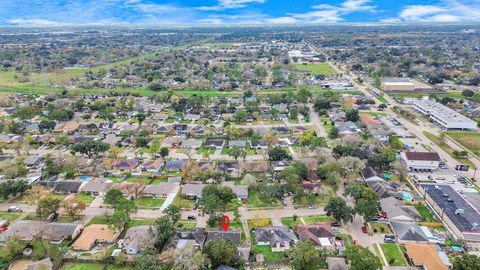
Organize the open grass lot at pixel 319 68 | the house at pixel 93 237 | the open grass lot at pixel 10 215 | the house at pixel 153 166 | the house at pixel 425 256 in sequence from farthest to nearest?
1. the open grass lot at pixel 319 68
2. the house at pixel 153 166
3. the open grass lot at pixel 10 215
4. the house at pixel 93 237
5. the house at pixel 425 256

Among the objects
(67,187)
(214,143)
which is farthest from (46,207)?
(214,143)

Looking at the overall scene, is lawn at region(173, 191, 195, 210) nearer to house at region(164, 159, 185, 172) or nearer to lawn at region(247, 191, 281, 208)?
lawn at region(247, 191, 281, 208)

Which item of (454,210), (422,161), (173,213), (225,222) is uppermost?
(173,213)

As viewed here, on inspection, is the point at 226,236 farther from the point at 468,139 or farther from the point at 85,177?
the point at 468,139

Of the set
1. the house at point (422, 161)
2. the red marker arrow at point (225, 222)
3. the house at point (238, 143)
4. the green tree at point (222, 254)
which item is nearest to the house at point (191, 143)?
the house at point (238, 143)

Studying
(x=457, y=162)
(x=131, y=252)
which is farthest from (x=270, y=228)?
(x=457, y=162)

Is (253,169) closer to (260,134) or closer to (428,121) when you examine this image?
(260,134)

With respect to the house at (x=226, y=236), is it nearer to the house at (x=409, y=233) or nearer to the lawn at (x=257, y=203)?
the lawn at (x=257, y=203)
